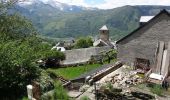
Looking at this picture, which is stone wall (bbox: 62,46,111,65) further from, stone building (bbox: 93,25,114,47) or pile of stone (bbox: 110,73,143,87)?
pile of stone (bbox: 110,73,143,87)

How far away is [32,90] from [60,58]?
49.9m

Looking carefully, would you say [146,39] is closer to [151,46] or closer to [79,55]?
[151,46]

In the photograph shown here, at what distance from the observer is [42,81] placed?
22.4 metres

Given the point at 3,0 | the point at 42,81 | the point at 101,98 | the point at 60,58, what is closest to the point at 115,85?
the point at 101,98

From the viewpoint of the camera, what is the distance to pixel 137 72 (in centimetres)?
2505

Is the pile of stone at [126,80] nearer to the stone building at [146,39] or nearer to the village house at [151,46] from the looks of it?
the village house at [151,46]

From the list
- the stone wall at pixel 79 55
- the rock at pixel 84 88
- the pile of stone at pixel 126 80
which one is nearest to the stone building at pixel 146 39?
the pile of stone at pixel 126 80

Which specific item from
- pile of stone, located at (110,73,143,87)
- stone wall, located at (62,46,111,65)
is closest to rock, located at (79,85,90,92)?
pile of stone, located at (110,73,143,87)

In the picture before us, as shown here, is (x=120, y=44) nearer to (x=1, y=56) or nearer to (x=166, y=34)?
(x=166, y=34)

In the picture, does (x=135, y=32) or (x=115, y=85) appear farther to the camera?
(x=135, y=32)

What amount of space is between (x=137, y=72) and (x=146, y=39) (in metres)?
2.95

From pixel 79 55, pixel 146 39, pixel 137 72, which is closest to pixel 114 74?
pixel 137 72

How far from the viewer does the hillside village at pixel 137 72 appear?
64.2 feet

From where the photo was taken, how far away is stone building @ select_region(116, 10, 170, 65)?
25609mm
